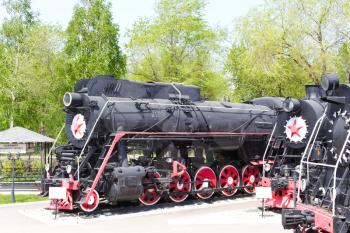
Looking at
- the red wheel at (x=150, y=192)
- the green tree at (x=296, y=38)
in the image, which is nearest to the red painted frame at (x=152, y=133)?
the red wheel at (x=150, y=192)

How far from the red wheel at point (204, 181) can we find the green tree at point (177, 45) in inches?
621

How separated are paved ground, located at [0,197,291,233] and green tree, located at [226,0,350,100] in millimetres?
14155

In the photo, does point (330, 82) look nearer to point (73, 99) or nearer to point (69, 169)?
point (73, 99)

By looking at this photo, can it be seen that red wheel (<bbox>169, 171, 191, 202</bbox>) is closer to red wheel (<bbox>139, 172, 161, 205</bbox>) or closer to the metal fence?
red wheel (<bbox>139, 172, 161, 205</bbox>)

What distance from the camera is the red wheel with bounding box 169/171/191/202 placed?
1507 cm

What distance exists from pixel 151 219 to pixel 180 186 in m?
2.61

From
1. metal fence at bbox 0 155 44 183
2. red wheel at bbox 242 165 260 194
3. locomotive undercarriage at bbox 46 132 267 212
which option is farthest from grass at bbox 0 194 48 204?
red wheel at bbox 242 165 260 194

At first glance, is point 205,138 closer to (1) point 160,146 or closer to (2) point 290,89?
(1) point 160,146

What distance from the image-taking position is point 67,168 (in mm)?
13469

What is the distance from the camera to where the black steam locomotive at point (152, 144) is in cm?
1332

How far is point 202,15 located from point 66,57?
9092mm

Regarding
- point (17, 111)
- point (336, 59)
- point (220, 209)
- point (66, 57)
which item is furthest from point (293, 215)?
point (17, 111)

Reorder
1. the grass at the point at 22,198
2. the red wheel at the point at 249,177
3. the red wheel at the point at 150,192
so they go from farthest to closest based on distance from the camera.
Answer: the red wheel at the point at 249,177
the grass at the point at 22,198
the red wheel at the point at 150,192

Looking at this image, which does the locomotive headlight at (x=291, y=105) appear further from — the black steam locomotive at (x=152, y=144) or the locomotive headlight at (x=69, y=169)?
the locomotive headlight at (x=69, y=169)
